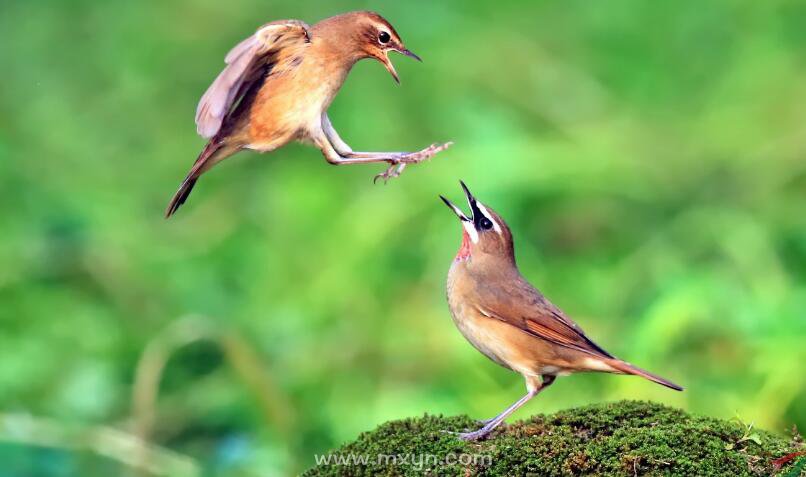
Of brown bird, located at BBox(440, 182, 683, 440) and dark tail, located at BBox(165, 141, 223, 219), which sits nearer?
dark tail, located at BBox(165, 141, 223, 219)

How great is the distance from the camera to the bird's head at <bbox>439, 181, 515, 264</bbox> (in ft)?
18.9

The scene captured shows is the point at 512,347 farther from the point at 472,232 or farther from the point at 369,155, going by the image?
the point at 369,155

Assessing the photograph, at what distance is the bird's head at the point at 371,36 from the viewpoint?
4312 millimetres

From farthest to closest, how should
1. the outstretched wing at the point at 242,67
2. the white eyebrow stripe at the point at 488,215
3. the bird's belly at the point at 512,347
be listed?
the white eyebrow stripe at the point at 488,215
the bird's belly at the point at 512,347
the outstretched wing at the point at 242,67

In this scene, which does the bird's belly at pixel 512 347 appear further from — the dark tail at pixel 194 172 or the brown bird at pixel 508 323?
the dark tail at pixel 194 172

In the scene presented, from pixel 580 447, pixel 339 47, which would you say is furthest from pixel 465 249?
pixel 339 47

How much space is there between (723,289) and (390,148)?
3.34 m

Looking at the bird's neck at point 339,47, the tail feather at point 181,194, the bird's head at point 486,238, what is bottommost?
the tail feather at point 181,194

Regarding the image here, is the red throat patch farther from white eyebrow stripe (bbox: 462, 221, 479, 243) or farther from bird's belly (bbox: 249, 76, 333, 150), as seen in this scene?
bird's belly (bbox: 249, 76, 333, 150)

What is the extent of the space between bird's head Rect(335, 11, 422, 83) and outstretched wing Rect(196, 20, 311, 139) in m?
0.14

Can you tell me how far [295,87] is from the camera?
4215mm

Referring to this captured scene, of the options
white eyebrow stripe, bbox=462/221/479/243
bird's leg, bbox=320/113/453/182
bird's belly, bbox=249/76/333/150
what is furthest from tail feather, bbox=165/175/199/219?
white eyebrow stripe, bbox=462/221/479/243

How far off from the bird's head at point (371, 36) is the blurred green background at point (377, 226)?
4.16 metres

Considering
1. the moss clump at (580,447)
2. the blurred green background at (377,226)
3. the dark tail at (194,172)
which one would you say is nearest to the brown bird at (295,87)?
the dark tail at (194,172)
